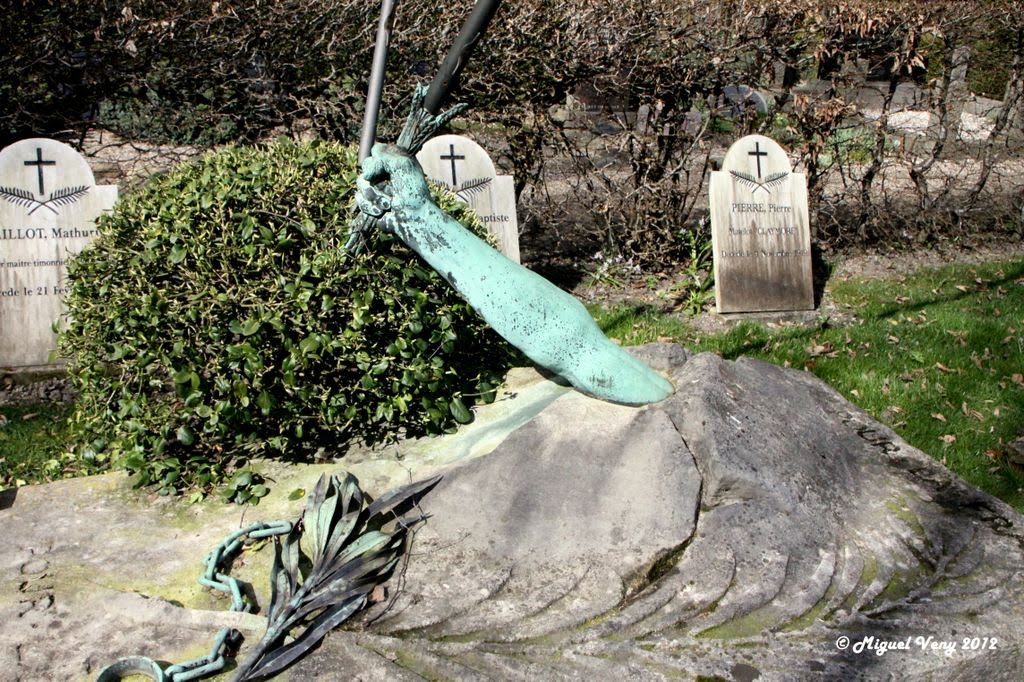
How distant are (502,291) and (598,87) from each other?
17.1ft

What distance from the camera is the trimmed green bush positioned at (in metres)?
3.33

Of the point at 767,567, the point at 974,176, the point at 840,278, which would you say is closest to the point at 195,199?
the point at 767,567

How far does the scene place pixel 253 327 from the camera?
10.7 ft

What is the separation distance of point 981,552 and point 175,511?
2.75 m

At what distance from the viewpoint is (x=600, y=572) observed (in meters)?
2.66

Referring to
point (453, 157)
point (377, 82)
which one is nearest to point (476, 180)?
point (453, 157)

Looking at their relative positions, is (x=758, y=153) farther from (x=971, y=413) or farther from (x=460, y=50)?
(x=460, y=50)

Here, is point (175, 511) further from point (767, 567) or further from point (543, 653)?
point (767, 567)

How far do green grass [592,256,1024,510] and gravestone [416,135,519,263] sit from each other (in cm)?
105

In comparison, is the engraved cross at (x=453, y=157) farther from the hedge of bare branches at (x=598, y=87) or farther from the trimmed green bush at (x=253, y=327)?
the trimmed green bush at (x=253, y=327)

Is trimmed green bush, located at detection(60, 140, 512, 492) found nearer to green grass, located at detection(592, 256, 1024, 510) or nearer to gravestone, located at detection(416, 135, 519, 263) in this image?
green grass, located at detection(592, 256, 1024, 510)

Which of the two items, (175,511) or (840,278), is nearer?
(175,511)

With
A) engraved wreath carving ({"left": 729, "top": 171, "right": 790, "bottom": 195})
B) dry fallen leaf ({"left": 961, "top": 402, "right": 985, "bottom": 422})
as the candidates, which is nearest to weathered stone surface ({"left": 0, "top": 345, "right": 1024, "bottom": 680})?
dry fallen leaf ({"left": 961, "top": 402, "right": 985, "bottom": 422})

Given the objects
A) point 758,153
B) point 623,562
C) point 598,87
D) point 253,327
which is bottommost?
point 623,562
